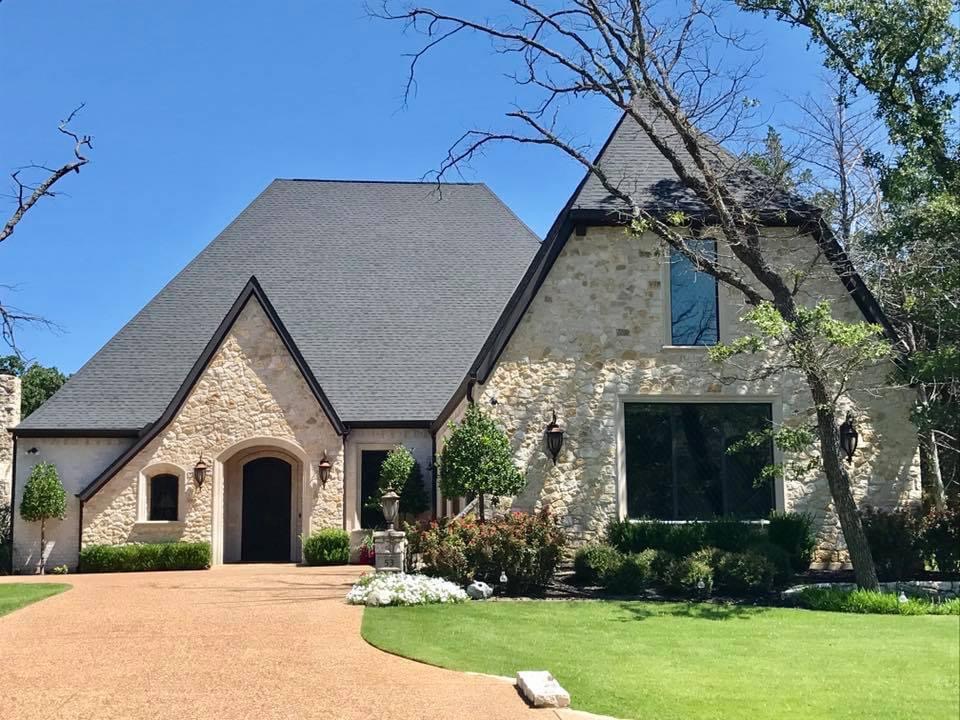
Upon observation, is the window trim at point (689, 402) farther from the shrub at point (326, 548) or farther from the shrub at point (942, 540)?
the shrub at point (326, 548)

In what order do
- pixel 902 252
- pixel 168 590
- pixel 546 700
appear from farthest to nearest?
1. pixel 902 252
2. pixel 168 590
3. pixel 546 700

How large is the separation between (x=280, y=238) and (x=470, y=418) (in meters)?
12.2

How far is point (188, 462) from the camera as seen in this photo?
20.0m

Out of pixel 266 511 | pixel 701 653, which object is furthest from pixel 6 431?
pixel 701 653

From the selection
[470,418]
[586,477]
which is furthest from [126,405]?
[586,477]

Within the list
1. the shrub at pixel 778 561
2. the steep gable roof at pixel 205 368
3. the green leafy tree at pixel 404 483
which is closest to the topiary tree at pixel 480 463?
the shrub at pixel 778 561

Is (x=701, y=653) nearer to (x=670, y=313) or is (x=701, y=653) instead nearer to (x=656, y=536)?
(x=656, y=536)

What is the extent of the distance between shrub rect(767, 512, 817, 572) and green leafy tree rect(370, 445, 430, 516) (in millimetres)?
7927

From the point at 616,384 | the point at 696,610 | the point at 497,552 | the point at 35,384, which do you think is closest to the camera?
the point at 696,610

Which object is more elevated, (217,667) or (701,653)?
(701,653)

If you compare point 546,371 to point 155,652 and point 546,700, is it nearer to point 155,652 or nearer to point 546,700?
point 155,652

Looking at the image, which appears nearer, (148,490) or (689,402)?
(689,402)

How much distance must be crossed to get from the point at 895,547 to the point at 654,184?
767cm

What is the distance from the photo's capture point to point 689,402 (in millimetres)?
16422
